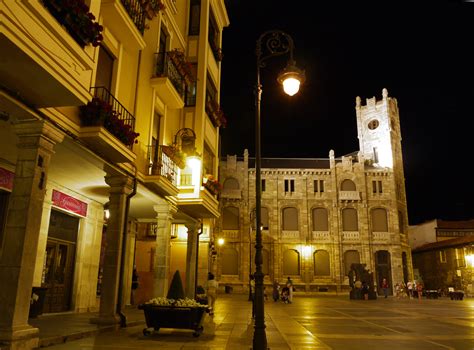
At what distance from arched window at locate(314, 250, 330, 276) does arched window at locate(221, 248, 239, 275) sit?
8.86 metres

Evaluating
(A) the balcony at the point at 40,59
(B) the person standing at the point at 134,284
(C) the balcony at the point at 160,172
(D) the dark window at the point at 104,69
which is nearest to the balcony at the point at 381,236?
(B) the person standing at the point at 134,284

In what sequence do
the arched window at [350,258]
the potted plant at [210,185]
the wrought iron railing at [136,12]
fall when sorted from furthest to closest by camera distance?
the arched window at [350,258]
the potted plant at [210,185]
the wrought iron railing at [136,12]

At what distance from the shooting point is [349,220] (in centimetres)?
4700

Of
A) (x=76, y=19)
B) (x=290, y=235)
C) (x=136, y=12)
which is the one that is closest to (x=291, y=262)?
(x=290, y=235)

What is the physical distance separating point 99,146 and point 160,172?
11.6 feet

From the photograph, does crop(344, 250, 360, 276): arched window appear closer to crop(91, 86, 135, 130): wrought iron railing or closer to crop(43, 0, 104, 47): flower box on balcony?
crop(91, 86, 135, 130): wrought iron railing

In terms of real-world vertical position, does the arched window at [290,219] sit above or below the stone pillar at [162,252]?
above

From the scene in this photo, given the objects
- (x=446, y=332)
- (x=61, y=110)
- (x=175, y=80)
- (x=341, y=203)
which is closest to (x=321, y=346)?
(x=446, y=332)

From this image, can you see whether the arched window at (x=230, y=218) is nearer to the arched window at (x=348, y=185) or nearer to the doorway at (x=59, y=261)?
the arched window at (x=348, y=185)

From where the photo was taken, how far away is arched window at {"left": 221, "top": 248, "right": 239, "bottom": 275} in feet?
147

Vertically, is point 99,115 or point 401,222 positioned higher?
point 401,222

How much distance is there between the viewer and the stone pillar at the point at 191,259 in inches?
701

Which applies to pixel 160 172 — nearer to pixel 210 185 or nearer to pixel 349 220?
pixel 210 185

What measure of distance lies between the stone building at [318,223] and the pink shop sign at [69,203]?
30.6 metres
